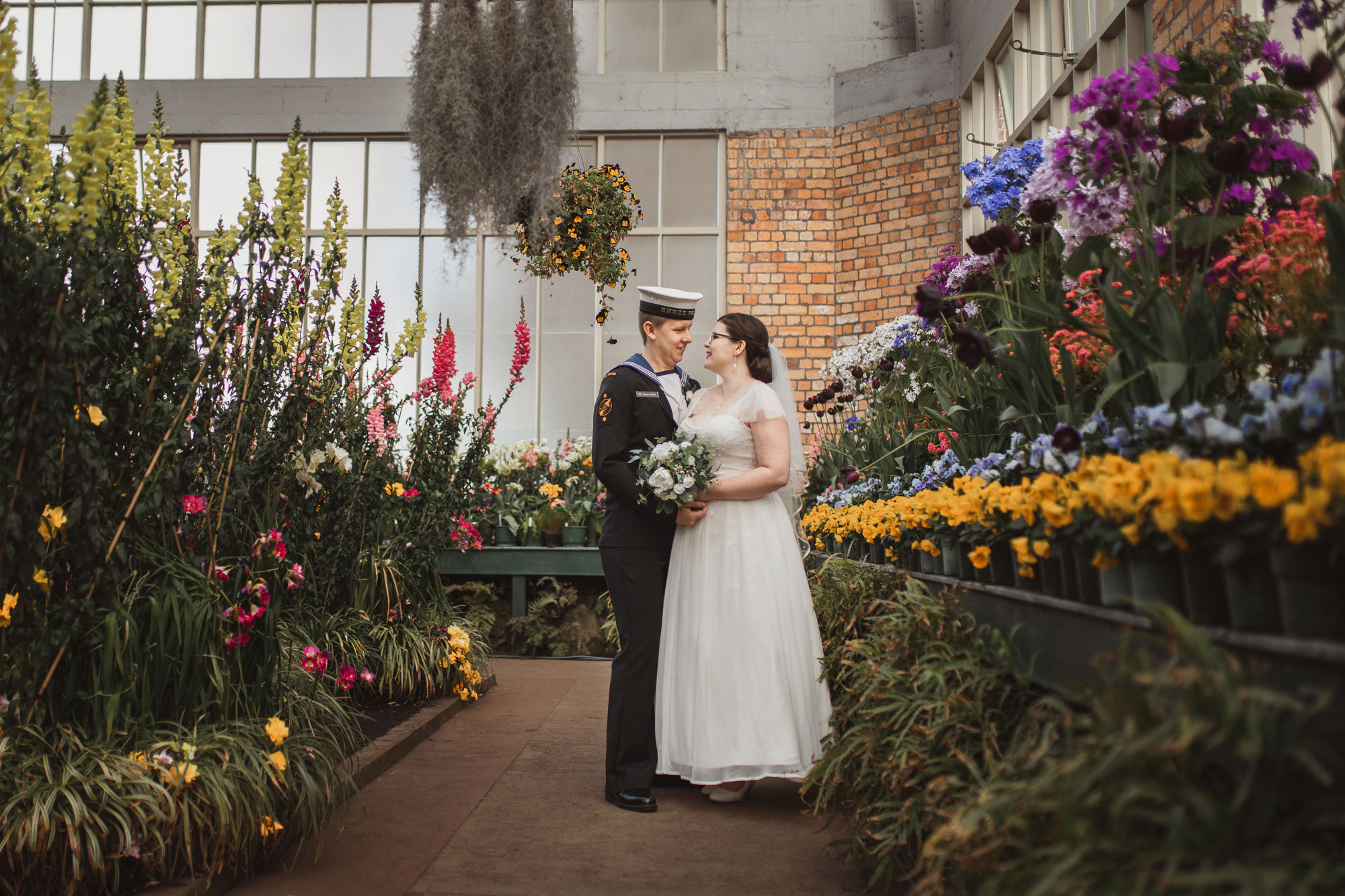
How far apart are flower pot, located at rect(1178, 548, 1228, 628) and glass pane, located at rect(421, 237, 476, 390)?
284 inches

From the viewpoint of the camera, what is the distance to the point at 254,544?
239cm

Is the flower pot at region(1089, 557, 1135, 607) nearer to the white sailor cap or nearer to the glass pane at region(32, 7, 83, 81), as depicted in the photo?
the white sailor cap

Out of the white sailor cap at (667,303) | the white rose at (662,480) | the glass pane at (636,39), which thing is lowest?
the white rose at (662,480)

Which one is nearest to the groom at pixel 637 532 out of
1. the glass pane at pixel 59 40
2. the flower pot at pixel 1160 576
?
the flower pot at pixel 1160 576

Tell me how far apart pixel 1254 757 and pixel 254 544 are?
2.12 meters

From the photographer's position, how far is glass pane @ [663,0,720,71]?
26.6 feet

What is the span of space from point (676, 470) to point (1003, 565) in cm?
107

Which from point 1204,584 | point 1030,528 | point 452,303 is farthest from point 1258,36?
point 452,303

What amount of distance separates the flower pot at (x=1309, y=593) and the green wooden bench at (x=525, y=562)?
528cm

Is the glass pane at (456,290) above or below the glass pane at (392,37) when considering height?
below

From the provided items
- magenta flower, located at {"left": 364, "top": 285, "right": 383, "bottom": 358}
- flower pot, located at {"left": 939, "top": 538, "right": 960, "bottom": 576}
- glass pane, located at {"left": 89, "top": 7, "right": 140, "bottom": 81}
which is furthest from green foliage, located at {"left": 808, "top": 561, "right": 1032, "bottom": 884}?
glass pane, located at {"left": 89, "top": 7, "right": 140, "bottom": 81}

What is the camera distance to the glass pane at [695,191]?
8.05m

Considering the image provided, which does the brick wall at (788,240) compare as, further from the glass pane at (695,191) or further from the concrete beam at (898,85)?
the concrete beam at (898,85)

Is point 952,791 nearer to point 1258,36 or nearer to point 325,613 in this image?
point 1258,36
